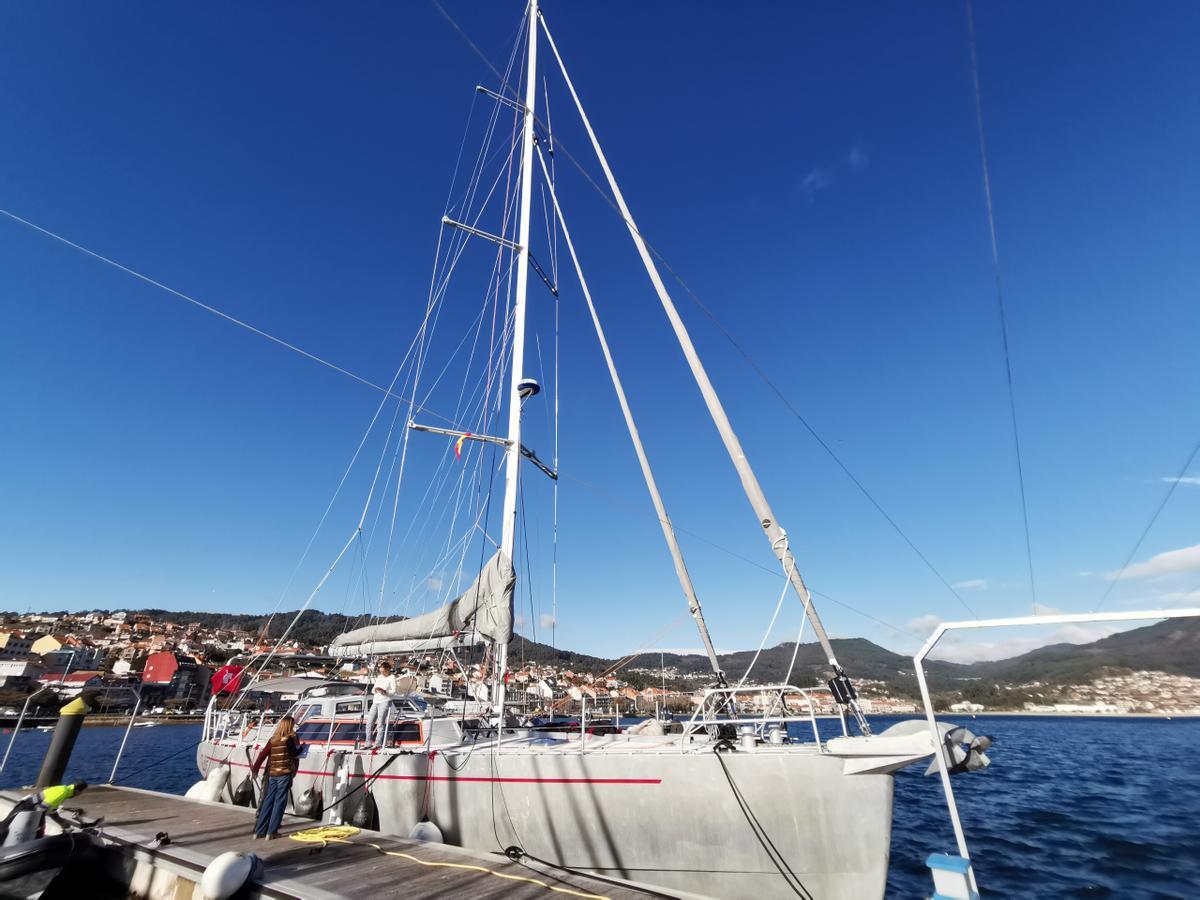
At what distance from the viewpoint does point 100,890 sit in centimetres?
665

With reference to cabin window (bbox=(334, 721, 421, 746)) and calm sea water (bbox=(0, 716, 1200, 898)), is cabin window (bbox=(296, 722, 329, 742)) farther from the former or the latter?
calm sea water (bbox=(0, 716, 1200, 898))

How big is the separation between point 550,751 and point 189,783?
25265 mm

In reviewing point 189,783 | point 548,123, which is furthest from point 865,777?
point 189,783

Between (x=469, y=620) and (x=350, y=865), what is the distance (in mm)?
6210

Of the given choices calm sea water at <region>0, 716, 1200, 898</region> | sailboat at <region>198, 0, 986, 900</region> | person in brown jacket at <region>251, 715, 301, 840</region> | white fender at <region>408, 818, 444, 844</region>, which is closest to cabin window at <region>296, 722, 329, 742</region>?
sailboat at <region>198, 0, 986, 900</region>

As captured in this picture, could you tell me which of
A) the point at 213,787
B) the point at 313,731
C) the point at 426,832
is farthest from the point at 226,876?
the point at 213,787

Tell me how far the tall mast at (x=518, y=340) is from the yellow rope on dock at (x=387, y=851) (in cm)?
329

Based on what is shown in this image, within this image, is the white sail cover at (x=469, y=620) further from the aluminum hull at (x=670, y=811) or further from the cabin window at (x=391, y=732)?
the aluminum hull at (x=670, y=811)

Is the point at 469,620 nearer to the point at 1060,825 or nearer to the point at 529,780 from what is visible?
the point at 529,780

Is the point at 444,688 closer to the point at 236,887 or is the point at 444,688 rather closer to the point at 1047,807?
the point at 236,887

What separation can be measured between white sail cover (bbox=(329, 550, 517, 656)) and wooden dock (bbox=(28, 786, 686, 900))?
14.5 feet

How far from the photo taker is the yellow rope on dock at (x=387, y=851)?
5.23 m

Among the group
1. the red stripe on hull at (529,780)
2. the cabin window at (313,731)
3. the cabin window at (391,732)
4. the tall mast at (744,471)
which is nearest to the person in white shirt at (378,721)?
the cabin window at (391,732)

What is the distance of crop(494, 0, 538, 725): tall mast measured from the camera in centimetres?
1217
